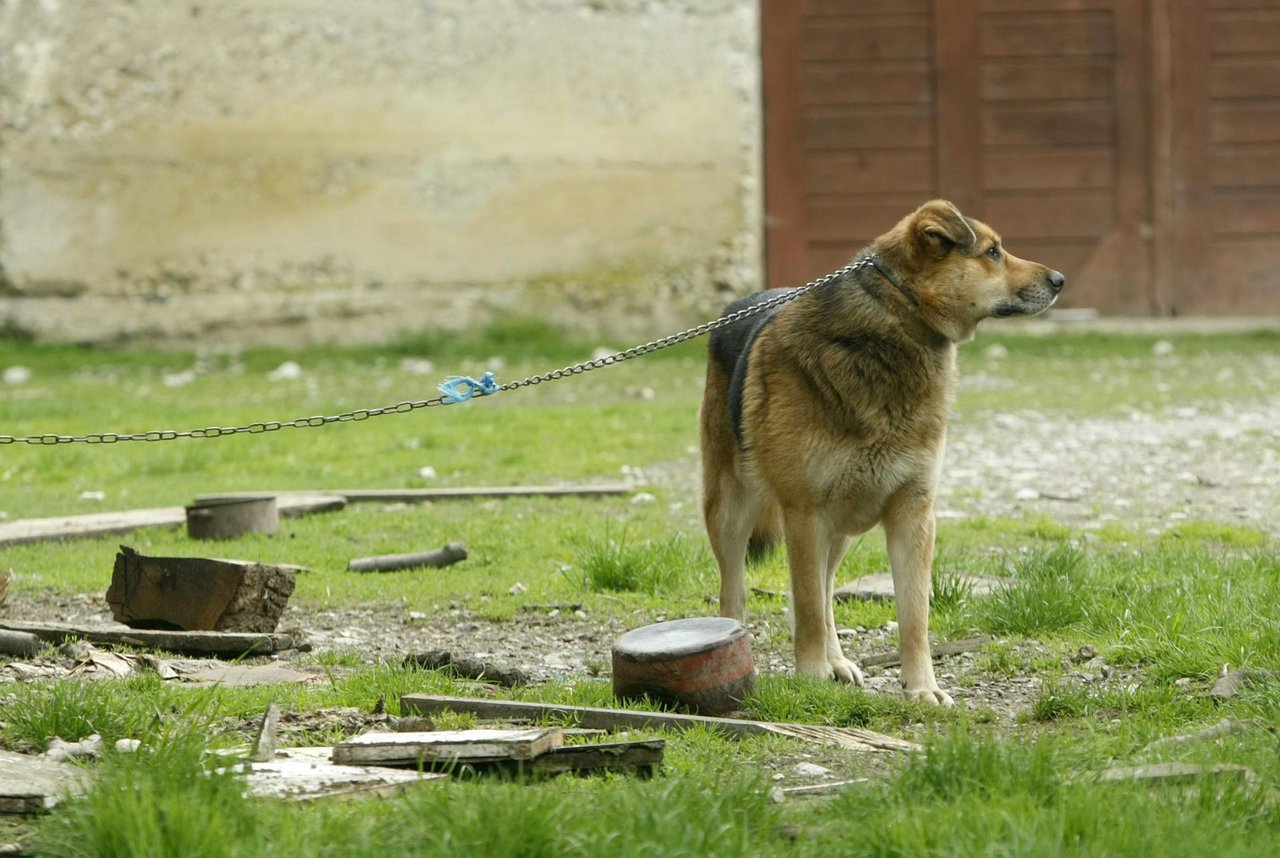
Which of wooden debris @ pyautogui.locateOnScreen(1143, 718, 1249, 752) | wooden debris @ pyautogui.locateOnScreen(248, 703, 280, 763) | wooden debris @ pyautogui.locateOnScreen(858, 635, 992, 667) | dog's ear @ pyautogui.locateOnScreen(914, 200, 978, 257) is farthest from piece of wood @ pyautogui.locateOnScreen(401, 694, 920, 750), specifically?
dog's ear @ pyautogui.locateOnScreen(914, 200, 978, 257)

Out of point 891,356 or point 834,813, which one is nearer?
point 834,813

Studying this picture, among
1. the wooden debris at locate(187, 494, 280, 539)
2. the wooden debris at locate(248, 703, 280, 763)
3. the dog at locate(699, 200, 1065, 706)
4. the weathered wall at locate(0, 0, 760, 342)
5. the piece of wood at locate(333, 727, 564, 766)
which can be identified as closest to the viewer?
the piece of wood at locate(333, 727, 564, 766)

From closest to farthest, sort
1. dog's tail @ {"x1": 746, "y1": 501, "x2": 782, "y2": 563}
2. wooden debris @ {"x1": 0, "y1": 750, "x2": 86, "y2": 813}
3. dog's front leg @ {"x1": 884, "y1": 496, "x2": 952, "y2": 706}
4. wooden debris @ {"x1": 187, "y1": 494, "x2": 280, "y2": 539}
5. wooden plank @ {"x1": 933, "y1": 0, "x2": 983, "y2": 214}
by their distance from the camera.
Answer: wooden debris @ {"x1": 0, "y1": 750, "x2": 86, "y2": 813}, dog's front leg @ {"x1": 884, "y1": 496, "x2": 952, "y2": 706}, dog's tail @ {"x1": 746, "y1": 501, "x2": 782, "y2": 563}, wooden debris @ {"x1": 187, "y1": 494, "x2": 280, "y2": 539}, wooden plank @ {"x1": 933, "y1": 0, "x2": 983, "y2": 214}

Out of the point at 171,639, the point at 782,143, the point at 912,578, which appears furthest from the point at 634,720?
the point at 782,143

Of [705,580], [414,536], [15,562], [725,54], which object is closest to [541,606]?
[705,580]

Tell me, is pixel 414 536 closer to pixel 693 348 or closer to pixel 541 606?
pixel 541 606

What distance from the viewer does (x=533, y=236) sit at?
17.3 meters

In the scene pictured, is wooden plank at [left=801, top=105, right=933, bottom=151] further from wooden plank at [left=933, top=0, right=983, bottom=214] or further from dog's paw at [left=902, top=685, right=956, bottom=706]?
dog's paw at [left=902, top=685, right=956, bottom=706]

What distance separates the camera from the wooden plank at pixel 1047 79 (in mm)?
17547

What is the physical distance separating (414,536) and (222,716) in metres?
3.44

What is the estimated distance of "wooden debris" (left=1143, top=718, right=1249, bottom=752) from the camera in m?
3.88

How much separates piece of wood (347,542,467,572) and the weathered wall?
10399 millimetres

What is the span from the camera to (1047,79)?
692 inches

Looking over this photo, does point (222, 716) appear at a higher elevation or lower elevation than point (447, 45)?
lower
